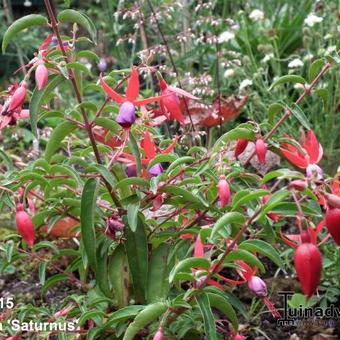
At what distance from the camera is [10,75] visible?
4020mm

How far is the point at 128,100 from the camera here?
1049 mm

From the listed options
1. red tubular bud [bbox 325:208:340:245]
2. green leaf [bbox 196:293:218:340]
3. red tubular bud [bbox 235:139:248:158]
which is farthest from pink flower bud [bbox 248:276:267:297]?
red tubular bud [bbox 325:208:340:245]

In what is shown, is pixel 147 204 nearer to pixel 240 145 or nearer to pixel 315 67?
pixel 240 145

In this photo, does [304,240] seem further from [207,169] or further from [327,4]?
[327,4]

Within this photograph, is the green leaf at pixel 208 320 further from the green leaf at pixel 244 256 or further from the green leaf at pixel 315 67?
the green leaf at pixel 315 67

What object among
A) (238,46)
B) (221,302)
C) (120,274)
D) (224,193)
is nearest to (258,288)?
(221,302)

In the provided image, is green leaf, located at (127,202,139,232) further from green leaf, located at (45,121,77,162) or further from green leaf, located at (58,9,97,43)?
green leaf, located at (58,9,97,43)

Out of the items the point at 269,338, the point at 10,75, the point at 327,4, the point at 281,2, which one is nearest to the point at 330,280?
the point at 269,338

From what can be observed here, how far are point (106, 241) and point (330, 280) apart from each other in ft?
2.26

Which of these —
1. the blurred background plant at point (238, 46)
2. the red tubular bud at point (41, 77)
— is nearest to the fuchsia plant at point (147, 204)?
the red tubular bud at point (41, 77)

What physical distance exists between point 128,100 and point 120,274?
14.8 inches

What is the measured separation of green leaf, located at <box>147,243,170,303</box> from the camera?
120cm

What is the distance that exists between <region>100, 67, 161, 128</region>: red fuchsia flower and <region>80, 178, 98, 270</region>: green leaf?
0.15 meters

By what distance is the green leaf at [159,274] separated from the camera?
120 cm
